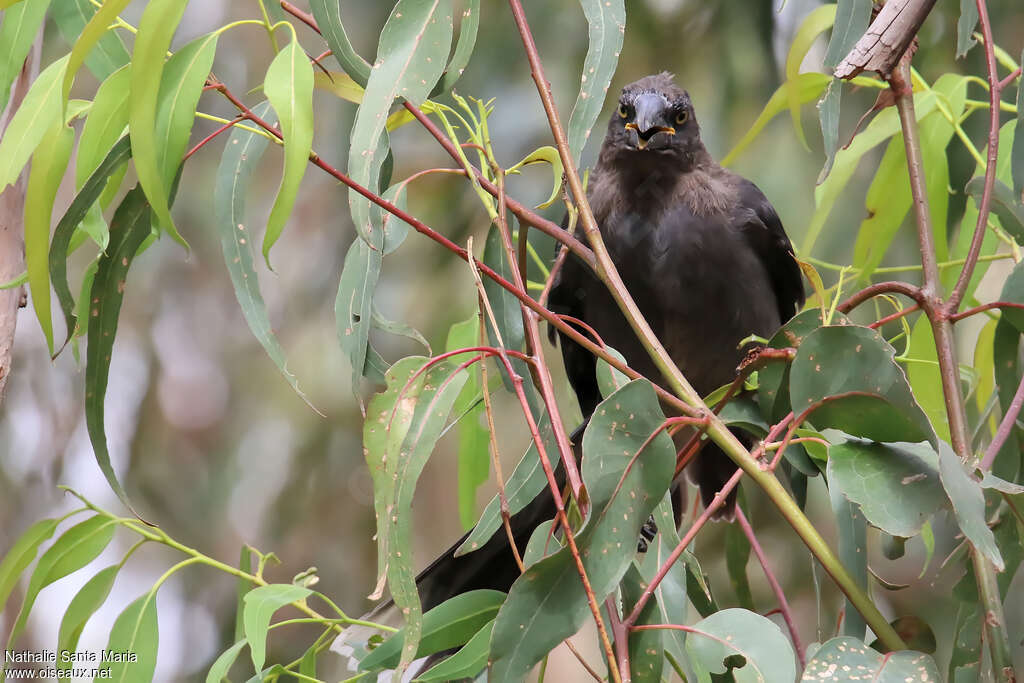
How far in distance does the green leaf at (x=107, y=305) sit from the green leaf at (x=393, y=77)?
0.92 ft

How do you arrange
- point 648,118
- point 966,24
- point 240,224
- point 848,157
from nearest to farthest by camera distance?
point 240,224 < point 966,24 < point 848,157 < point 648,118

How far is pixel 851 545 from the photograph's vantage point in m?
1.15

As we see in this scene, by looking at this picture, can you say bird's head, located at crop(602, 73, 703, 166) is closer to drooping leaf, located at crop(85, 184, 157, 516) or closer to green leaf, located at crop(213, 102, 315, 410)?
green leaf, located at crop(213, 102, 315, 410)

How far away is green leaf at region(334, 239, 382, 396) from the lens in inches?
44.2

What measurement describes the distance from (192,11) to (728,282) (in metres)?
1.97

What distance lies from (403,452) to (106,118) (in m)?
0.48

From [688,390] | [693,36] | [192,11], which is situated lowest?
[688,390]

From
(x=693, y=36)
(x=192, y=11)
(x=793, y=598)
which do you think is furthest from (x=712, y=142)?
(x=192, y=11)

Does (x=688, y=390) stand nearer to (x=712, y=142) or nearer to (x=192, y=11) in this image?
(x=712, y=142)

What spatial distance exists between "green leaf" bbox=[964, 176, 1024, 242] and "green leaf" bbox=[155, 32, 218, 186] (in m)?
0.83

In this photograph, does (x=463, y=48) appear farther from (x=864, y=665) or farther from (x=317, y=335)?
(x=317, y=335)

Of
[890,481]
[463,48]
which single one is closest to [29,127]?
[463,48]

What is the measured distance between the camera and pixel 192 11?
10.6ft

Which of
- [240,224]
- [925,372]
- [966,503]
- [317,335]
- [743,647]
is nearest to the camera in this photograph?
[966,503]
